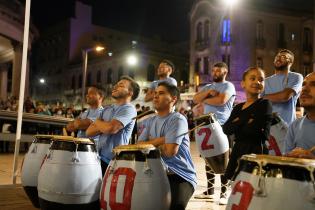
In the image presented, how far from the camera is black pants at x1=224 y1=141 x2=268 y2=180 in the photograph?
4180mm

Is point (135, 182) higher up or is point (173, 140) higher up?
point (173, 140)

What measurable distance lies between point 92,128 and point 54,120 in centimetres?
825

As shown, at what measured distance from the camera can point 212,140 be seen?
5.00 meters

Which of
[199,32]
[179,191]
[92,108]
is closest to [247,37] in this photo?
[199,32]

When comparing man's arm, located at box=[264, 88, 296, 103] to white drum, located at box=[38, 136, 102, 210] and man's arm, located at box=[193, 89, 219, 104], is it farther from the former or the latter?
white drum, located at box=[38, 136, 102, 210]

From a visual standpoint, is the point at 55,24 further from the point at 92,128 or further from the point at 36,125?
the point at 92,128

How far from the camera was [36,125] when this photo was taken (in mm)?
14336

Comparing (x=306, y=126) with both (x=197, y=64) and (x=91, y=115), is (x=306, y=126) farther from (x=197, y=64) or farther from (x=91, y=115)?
(x=197, y=64)

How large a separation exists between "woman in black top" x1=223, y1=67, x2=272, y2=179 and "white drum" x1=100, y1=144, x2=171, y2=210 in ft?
3.34

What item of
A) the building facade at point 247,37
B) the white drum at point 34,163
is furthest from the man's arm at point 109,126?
the building facade at point 247,37

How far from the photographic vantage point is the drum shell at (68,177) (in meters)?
3.97

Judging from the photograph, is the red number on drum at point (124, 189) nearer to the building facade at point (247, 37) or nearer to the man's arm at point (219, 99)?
the man's arm at point (219, 99)

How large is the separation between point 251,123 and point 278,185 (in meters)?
1.79

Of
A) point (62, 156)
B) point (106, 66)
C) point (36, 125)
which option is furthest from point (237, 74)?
point (62, 156)
